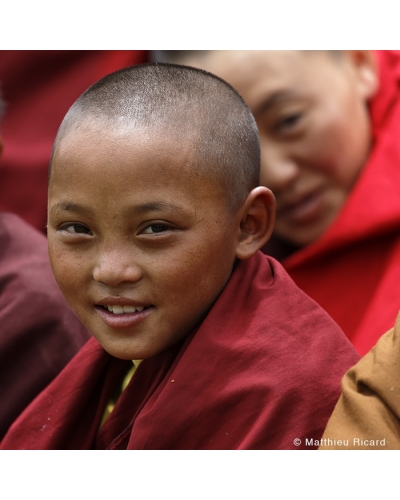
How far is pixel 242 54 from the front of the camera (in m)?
1.93

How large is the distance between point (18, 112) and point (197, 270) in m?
1.70

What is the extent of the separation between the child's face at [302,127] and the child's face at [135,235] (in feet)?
2.75

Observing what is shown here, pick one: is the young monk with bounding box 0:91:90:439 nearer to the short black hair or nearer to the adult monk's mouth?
the short black hair

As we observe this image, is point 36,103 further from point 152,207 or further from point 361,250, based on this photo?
point 152,207

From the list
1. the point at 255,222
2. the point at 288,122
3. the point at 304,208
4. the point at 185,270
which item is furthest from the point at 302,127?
the point at 185,270

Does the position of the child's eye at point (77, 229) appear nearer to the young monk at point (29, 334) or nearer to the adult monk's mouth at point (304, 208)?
the young monk at point (29, 334)

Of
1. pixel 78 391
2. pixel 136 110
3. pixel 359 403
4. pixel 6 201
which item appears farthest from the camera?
pixel 6 201

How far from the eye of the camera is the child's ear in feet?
7.07

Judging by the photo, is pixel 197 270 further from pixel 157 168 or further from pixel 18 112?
pixel 18 112

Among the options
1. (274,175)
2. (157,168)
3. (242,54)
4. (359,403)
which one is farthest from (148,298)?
(242,54)

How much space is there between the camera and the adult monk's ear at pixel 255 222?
3.77 ft

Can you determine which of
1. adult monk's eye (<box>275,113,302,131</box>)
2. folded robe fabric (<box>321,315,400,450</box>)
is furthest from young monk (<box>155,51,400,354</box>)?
folded robe fabric (<box>321,315,400,450</box>)

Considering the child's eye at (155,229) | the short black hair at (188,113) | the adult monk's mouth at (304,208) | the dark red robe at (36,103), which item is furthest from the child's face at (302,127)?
the child's eye at (155,229)

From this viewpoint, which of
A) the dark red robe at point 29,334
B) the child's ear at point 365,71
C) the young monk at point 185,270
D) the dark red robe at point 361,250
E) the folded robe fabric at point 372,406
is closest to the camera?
the folded robe fabric at point 372,406
